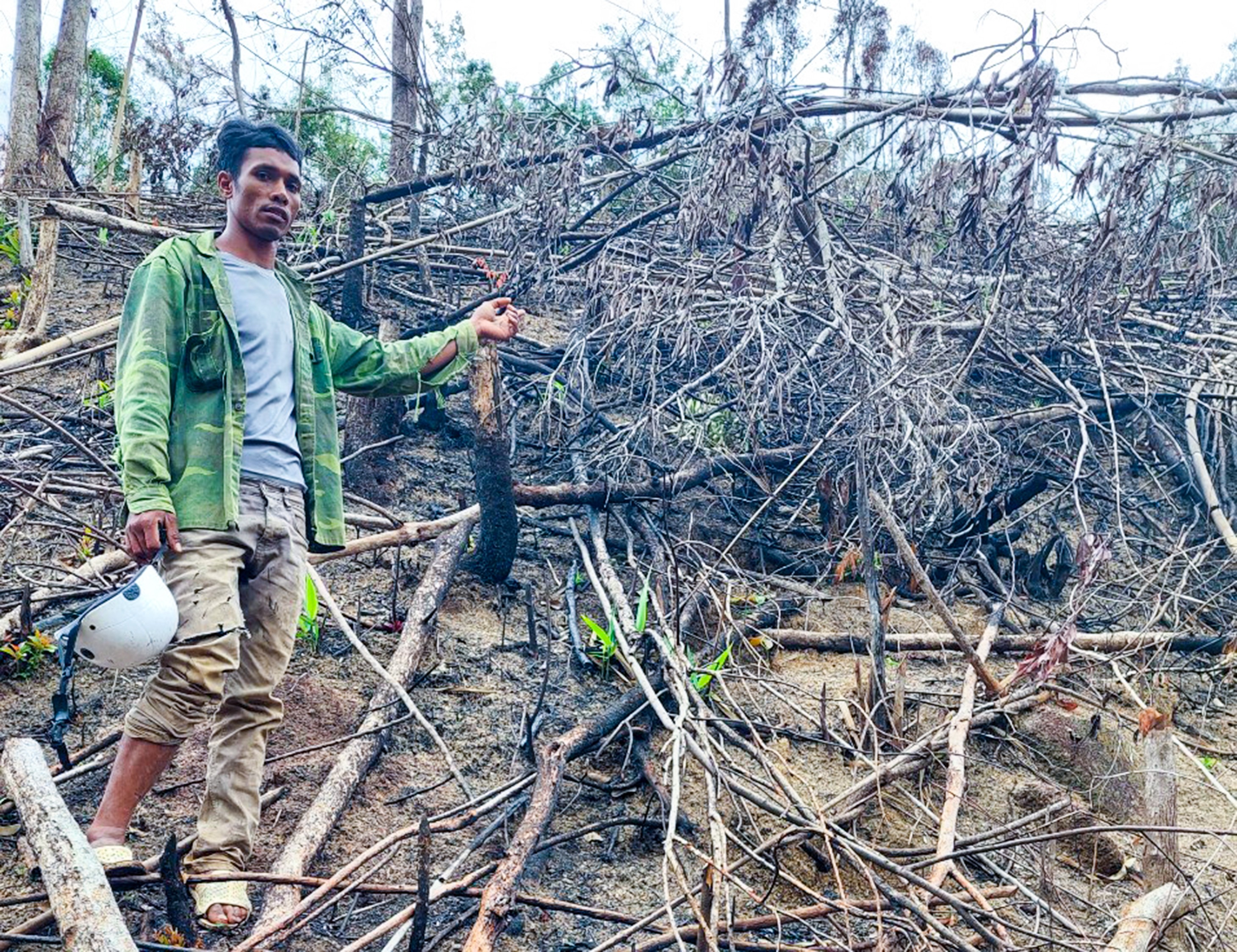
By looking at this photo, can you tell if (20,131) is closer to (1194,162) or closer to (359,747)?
(359,747)

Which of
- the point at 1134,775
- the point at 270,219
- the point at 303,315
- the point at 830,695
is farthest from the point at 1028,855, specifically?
the point at 270,219

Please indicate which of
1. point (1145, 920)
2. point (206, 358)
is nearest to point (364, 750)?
point (206, 358)

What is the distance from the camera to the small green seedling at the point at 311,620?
400 cm

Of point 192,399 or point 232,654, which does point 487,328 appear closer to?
point 192,399

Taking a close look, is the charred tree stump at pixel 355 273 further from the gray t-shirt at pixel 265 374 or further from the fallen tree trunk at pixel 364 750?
the gray t-shirt at pixel 265 374

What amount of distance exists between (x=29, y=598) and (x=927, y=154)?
3.62 metres

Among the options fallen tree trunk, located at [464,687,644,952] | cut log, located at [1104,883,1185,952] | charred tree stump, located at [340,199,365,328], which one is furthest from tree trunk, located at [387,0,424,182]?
cut log, located at [1104,883,1185,952]

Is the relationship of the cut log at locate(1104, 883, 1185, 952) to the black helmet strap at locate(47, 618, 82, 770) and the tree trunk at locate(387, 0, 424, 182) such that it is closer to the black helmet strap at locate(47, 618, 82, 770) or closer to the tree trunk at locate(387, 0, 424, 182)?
the black helmet strap at locate(47, 618, 82, 770)

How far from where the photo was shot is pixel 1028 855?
3.60 metres

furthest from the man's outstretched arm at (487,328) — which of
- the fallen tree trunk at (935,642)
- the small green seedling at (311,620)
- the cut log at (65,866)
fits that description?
the fallen tree trunk at (935,642)

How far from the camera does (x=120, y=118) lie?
8.62 metres

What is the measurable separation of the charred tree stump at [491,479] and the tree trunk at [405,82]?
6.39ft

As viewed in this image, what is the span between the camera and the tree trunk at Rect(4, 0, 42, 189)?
24.8ft

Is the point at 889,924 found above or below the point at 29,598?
below
